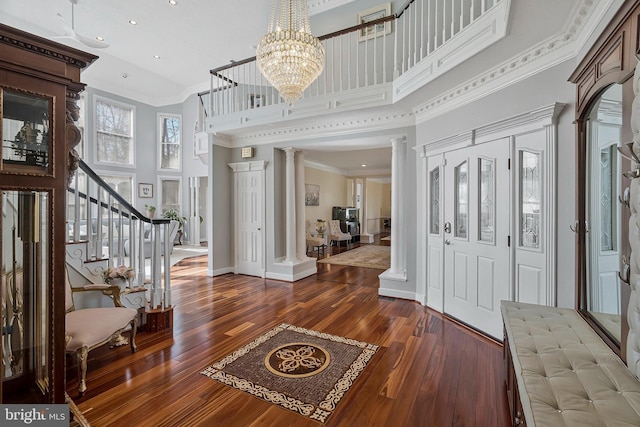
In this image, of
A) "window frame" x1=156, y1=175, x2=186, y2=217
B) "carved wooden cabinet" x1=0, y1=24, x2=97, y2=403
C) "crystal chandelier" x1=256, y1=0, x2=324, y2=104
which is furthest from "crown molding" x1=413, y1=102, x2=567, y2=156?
"window frame" x1=156, y1=175, x2=186, y2=217

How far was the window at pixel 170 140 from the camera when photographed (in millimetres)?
9680

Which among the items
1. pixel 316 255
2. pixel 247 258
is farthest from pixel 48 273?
pixel 316 255

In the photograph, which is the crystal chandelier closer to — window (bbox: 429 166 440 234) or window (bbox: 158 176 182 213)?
window (bbox: 429 166 440 234)

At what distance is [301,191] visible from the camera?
5750 millimetres

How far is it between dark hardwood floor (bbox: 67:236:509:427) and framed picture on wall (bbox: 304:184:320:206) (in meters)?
4.79

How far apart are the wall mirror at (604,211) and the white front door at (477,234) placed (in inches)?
28.1

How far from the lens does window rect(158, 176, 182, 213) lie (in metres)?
9.59

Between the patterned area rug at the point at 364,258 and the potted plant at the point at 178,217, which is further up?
the potted plant at the point at 178,217

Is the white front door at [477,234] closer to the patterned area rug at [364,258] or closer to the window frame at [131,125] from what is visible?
the patterned area rug at [364,258]

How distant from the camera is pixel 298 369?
95.0 inches

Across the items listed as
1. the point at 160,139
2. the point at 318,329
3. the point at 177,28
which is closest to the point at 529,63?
the point at 318,329

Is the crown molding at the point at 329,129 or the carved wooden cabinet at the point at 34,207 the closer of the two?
the carved wooden cabinet at the point at 34,207

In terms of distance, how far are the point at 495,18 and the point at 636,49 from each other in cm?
112

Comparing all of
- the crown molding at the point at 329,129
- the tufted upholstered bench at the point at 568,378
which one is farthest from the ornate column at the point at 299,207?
the tufted upholstered bench at the point at 568,378
